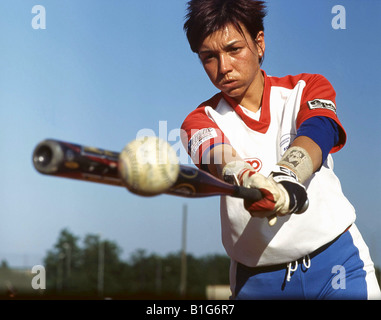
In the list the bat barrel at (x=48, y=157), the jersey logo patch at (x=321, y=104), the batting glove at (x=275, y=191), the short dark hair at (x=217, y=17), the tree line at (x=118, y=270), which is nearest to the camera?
the bat barrel at (x=48, y=157)

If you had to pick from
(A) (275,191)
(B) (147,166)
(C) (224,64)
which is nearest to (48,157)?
(B) (147,166)

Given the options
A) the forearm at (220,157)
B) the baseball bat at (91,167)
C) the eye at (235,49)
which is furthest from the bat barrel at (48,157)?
the eye at (235,49)

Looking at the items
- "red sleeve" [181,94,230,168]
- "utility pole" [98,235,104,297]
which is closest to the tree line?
"utility pole" [98,235,104,297]

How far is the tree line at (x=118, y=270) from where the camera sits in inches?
2067

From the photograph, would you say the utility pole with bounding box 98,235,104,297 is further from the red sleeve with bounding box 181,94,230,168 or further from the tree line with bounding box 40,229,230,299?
the red sleeve with bounding box 181,94,230,168

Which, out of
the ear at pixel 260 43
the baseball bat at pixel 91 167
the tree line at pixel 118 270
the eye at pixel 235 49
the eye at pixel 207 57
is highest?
the ear at pixel 260 43

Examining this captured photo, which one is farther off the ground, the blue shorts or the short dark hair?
the short dark hair

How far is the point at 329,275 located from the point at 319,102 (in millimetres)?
1054

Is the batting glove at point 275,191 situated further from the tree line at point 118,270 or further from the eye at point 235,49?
the tree line at point 118,270

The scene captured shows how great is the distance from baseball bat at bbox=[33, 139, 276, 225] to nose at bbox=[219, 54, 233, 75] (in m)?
0.99

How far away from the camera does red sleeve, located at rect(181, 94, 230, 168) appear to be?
3.15m

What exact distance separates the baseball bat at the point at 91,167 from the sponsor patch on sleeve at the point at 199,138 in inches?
30.5

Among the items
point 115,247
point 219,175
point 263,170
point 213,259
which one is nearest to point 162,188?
point 219,175
